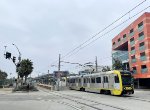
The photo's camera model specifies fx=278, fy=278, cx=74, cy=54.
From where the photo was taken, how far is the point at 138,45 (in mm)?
66750

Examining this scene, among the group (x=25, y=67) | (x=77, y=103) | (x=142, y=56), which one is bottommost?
(x=77, y=103)

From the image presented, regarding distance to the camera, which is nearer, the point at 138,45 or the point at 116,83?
the point at 116,83

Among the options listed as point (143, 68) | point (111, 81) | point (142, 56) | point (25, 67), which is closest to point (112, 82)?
point (111, 81)

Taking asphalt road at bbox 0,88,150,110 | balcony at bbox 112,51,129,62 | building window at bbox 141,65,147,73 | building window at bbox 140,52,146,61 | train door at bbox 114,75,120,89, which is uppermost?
balcony at bbox 112,51,129,62

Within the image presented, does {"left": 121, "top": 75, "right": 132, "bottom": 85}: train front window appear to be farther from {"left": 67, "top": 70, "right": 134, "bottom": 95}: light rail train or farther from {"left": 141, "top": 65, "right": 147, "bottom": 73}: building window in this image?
{"left": 141, "top": 65, "right": 147, "bottom": 73}: building window

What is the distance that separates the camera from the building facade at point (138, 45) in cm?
6228

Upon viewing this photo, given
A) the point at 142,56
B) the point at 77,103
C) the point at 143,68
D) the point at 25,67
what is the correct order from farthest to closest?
1. the point at 142,56
2. the point at 143,68
3. the point at 25,67
4. the point at 77,103

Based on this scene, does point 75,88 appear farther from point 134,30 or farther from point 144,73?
point 134,30

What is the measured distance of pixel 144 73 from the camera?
63.6 metres

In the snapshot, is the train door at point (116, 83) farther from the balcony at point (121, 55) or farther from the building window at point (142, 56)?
the balcony at point (121, 55)

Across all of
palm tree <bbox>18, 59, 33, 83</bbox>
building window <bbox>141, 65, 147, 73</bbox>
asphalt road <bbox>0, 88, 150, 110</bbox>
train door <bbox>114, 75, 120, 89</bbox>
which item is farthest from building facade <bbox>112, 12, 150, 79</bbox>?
asphalt road <bbox>0, 88, 150, 110</bbox>

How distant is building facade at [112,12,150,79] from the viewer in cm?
6228

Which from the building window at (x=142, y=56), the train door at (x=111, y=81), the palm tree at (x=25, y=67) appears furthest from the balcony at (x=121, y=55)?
the train door at (x=111, y=81)

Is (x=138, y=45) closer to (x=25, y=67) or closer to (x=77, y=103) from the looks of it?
(x=25, y=67)
